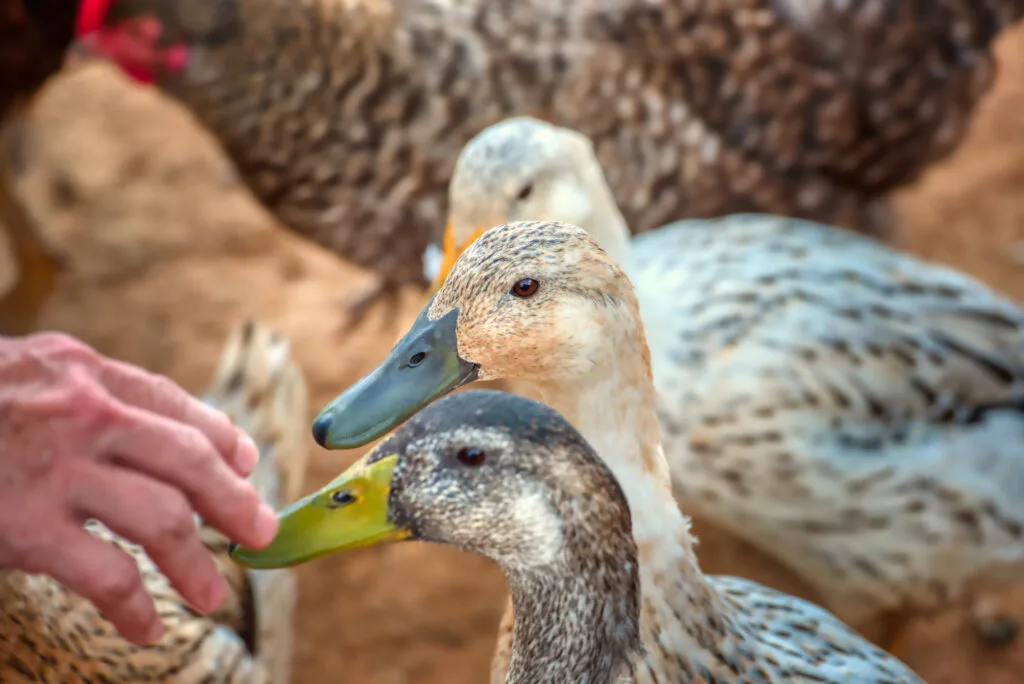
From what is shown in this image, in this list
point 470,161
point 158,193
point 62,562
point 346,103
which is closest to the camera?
point 62,562

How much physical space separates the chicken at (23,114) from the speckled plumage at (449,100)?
267 mm

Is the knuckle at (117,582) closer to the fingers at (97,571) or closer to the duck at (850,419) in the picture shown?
the fingers at (97,571)

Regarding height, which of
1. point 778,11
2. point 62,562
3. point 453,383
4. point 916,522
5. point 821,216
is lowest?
point 62,562

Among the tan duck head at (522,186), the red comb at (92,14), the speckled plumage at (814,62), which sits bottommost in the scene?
the tan duck head at (522,186)

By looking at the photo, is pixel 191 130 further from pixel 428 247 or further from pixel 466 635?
pixel 466 635

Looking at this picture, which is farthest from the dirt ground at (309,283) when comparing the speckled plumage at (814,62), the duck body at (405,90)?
the speckled plumage at (814,62)

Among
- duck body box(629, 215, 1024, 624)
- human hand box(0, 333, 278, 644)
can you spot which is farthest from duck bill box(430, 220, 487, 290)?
human hand box(0, 333, 278, 644)

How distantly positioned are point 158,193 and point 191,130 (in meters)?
0.34

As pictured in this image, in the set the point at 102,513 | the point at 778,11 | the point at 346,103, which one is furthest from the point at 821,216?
the point at 102,513

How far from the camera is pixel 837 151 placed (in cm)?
258

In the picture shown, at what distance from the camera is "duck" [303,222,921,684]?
1211 mm

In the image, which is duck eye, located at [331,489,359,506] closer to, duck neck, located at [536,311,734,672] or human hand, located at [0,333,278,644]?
human hand, located at [0,333,278,644]

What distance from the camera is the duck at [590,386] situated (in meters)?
1.21

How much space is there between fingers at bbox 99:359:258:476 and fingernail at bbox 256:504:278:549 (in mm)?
162
